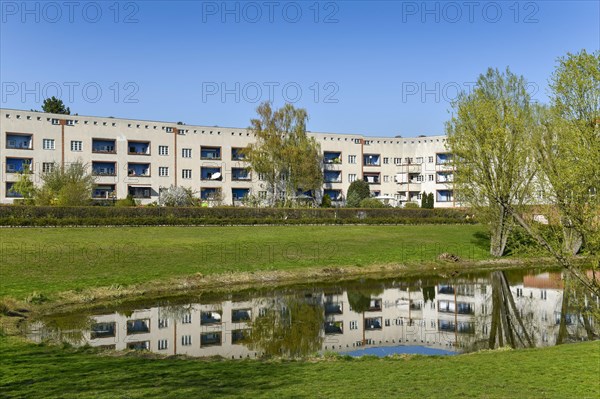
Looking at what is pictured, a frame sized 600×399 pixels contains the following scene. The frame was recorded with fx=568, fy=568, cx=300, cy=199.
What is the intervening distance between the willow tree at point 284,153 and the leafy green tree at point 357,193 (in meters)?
6.65

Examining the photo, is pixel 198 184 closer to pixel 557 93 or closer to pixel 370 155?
pixel 370 155

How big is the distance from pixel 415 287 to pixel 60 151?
58.4m

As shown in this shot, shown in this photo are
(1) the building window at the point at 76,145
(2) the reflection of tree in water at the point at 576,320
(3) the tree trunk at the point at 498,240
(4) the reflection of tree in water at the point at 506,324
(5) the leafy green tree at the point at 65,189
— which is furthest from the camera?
(1) the building window at the point at 76,145

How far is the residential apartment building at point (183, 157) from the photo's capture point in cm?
7450

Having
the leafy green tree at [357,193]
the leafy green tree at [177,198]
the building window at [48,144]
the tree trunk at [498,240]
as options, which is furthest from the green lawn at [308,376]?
the leafy green tree at [357,193]

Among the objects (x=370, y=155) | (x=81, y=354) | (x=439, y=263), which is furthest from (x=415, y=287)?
(x=370, y=155)

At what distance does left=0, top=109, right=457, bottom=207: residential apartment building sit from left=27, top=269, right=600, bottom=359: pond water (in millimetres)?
51161

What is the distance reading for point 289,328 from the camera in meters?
22.0

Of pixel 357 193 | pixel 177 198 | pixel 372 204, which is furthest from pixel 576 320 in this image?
pixel 357 193

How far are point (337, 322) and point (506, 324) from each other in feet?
22.2

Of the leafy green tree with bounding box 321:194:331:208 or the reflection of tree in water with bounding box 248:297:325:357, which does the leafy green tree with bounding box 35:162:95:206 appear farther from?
the leafy green tree with bounding box 321:194:331:208

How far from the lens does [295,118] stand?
8319 centimetres

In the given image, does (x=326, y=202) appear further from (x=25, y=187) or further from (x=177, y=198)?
(x=25, y=187)

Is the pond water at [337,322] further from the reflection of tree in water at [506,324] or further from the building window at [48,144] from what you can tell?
the building window at [48,144]
